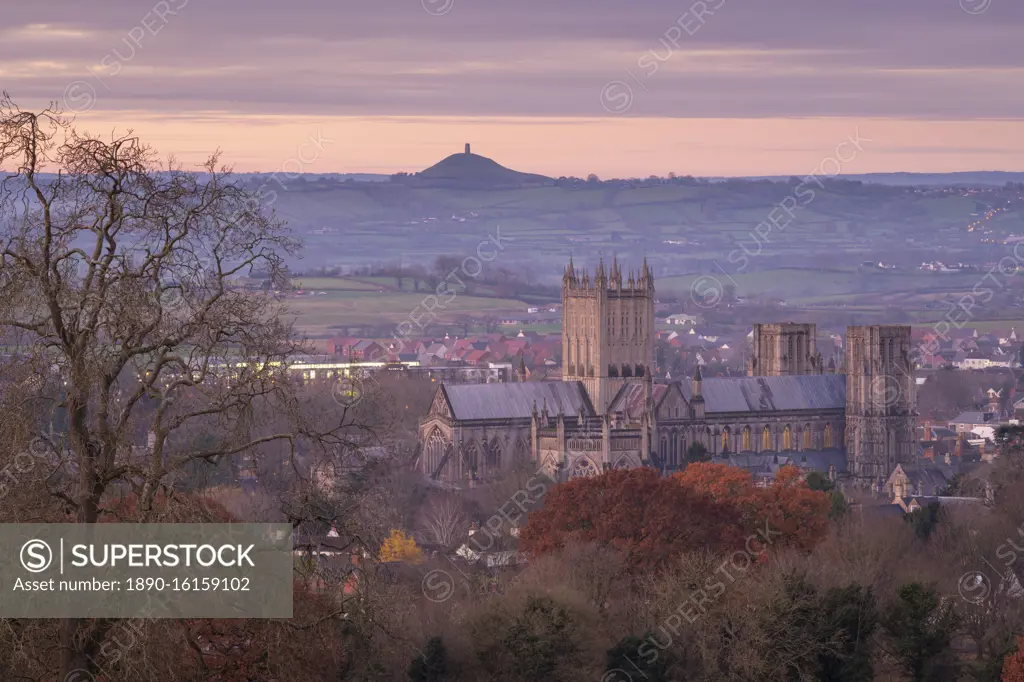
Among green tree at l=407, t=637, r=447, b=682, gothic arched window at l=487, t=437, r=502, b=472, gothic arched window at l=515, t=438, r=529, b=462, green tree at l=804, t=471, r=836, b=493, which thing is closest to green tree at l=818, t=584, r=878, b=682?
green tree at l=407, t=637, r=447, b=682

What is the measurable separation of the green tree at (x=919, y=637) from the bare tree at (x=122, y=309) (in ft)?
80.2

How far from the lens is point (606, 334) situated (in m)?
152

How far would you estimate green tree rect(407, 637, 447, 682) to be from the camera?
36719 mm

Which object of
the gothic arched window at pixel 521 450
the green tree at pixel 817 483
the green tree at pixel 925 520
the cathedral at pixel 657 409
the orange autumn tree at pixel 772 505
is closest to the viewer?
the orange autumn tree at pixel 772 505

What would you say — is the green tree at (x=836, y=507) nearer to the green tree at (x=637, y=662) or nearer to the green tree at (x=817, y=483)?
the green tree at (x=817, y=483)

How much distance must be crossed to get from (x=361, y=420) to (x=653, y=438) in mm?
116859

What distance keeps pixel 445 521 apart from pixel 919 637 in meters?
50.7

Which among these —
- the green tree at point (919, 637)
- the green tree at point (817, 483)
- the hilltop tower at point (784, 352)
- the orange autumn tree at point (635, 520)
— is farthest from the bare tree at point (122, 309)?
the hilltop tower at point (784, 352)

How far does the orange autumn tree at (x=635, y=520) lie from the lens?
5916cm

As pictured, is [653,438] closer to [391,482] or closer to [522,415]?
[522,415]

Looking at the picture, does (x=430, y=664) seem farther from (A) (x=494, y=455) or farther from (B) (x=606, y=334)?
(B) (x=606, y=334)

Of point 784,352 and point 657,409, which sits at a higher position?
point 784,352

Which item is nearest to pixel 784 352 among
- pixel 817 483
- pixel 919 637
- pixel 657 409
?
pixel 657 409

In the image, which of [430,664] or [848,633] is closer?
[430,664]
